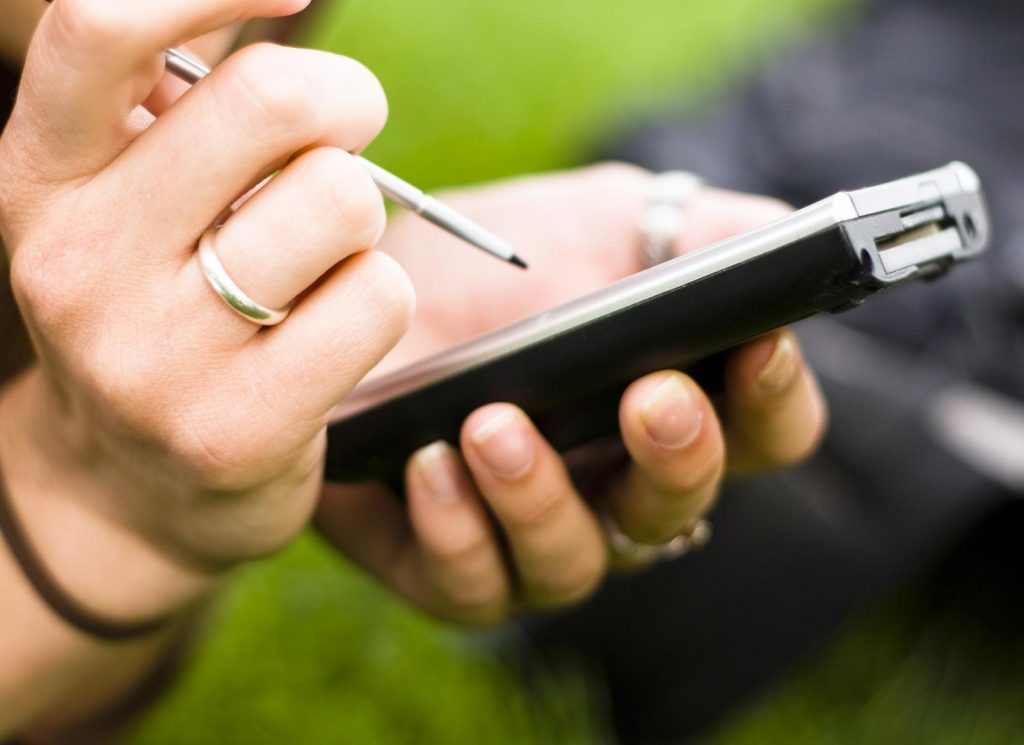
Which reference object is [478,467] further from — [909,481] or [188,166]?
[909,481]

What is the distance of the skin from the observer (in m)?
0.55

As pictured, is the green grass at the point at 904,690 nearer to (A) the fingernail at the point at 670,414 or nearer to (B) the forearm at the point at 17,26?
(A) the fingernail at the point at 670,414

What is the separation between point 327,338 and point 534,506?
0.76ft

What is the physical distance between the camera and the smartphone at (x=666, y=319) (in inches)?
22.3

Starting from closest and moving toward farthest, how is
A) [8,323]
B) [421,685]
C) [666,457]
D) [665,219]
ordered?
[666,457] → [8,323] → [665,219] → [421,685]

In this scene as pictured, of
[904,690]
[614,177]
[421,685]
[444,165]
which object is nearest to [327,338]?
[614,177]

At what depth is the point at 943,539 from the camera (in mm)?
1142

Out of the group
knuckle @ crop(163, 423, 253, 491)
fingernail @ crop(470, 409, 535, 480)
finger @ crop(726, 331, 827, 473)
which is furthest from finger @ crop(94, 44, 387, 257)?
finger @ crop(726, 331, 827, 473)

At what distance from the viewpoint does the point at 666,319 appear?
0.61m

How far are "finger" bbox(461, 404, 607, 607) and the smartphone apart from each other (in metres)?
0.02

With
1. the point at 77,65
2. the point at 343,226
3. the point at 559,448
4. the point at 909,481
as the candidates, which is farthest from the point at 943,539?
the point at 77,65

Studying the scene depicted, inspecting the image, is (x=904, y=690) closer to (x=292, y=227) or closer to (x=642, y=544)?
(x=642, y=544)

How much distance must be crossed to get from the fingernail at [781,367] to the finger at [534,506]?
159 millimetres

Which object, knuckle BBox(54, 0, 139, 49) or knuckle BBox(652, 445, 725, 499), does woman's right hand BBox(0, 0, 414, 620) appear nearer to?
knuckle BBox(54, 0, 139, 49)
